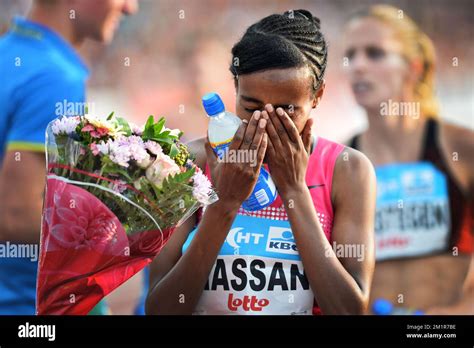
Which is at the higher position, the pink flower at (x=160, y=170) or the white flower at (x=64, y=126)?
the white flower at (x=64, y=126)

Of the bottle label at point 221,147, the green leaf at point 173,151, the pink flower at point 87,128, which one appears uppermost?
the pink flower at point 87,128

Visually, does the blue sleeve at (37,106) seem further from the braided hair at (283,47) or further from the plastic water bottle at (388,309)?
the plastic water bottle at (388,309)

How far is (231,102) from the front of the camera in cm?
517

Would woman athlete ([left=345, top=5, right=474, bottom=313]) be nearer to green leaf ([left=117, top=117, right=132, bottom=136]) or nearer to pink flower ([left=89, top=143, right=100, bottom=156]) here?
green leaf ([left=117, top=117, right=132, bottom=136])

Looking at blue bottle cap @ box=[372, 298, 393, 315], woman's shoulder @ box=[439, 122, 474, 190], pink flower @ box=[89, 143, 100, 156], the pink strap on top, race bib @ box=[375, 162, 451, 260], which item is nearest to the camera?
pink flower @ box=[89, 143, 100, 156]

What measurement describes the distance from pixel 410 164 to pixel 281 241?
10.8 ft

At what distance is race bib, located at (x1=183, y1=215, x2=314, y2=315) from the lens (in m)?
2.53

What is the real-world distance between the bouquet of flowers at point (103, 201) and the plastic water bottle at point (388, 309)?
10.8 feet

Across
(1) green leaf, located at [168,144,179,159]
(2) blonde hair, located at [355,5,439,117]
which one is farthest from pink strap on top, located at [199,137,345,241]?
(2) blonde hair, located at [355,5,439,117]

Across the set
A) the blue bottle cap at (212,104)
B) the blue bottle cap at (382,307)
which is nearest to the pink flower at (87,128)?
the blue bottle cap at (212,104)

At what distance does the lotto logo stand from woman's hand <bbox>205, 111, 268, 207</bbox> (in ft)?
0.48

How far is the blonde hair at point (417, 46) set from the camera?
556cm
